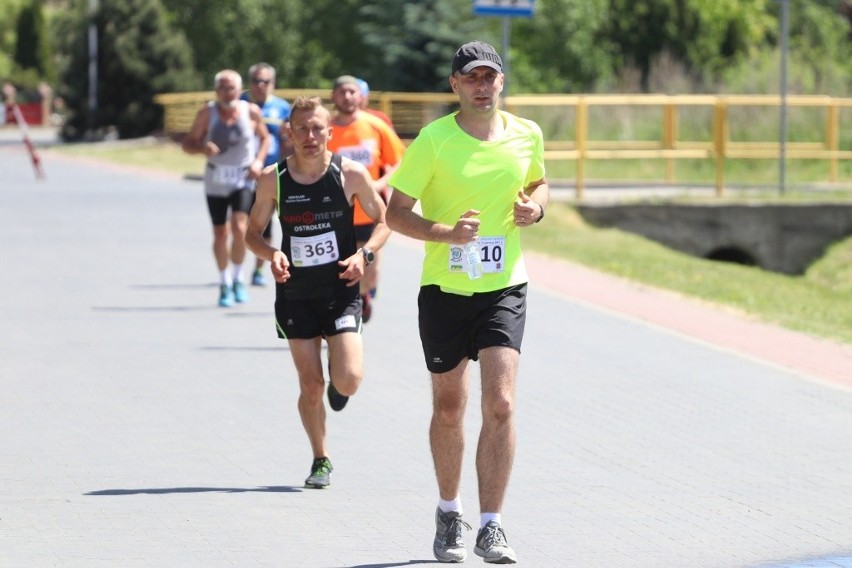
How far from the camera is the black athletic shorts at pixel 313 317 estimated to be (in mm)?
8273

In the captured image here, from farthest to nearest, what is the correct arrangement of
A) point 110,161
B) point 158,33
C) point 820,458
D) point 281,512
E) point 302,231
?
point 158,33
point 110,161
point 820,458
point 302,231
point 281,512

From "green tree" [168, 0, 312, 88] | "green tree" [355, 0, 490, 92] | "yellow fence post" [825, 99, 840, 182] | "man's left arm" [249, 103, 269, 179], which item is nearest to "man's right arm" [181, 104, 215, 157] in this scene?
"man's left arm" [249, 103, 269, 179]

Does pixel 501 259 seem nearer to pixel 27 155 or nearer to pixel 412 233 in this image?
pixel 412 233

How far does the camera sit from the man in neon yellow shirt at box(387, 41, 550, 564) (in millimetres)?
6668

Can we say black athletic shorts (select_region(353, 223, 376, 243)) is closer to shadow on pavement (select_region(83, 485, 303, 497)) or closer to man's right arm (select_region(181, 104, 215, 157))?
man's right arm (select_region(181, 104, 215, 157))

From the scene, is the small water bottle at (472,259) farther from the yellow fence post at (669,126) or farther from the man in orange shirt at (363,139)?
the yellow fence post at (669,126)

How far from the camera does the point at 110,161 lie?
132ft

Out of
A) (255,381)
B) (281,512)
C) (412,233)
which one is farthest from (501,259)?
(255,381)

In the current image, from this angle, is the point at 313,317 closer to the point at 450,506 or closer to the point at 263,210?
the point at 263,210

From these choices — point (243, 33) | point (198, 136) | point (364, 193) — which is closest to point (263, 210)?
point (364, 193)

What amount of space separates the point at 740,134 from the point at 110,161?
15.1m

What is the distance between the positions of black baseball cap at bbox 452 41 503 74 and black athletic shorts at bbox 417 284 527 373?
848mm

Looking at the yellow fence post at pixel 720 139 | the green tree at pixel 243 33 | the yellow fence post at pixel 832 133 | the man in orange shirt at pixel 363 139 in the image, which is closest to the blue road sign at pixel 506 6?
the man in orange shirt at pixel 363 139

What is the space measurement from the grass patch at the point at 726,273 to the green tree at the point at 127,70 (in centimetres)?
2462
